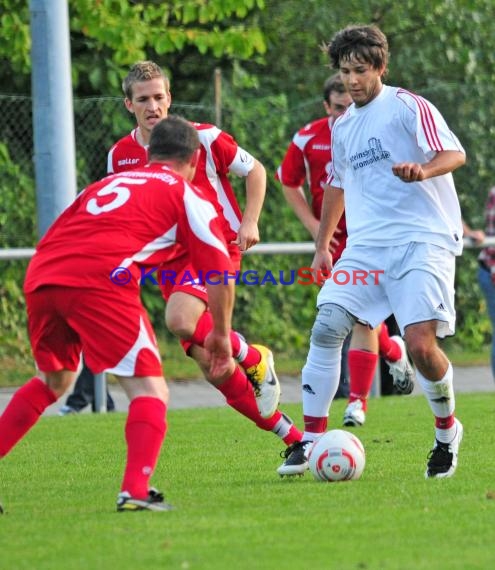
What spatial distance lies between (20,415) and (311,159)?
5234 millimetres

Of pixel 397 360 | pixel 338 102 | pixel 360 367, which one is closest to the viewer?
pixel 360 367

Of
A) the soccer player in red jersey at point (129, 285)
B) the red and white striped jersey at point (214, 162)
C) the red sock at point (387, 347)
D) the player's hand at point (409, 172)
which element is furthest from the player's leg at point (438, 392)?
the red sock at point (387, 347)

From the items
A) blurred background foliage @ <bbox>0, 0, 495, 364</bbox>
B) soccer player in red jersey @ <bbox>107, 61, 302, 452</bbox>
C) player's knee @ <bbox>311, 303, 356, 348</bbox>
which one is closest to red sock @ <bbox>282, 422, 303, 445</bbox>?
soccer player in red jersey @ <bbox>107, 61, 302, 452</bbox>

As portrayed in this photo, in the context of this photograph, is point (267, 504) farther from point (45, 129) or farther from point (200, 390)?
point (200, 390)

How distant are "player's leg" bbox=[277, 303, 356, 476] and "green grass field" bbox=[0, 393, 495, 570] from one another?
0.14 metres

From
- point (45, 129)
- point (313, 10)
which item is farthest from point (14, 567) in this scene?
point (313, 10)

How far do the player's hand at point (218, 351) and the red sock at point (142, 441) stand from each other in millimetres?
318

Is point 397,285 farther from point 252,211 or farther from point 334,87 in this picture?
point 334,87

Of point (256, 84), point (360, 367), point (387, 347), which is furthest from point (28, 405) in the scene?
point (256, 84)

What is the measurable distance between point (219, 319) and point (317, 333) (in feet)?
4.56

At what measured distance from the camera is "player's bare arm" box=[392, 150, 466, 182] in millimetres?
6688

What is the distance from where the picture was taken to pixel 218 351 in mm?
6074

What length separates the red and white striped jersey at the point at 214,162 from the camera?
7.98 meters

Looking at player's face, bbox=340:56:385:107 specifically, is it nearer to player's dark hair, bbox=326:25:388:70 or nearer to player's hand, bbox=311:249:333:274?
player's dark hair, bbox=326:25:388:70
